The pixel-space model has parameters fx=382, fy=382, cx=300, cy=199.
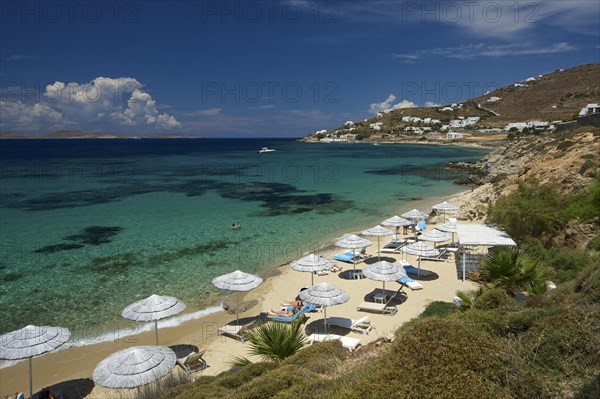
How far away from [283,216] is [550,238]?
18376 millimetres

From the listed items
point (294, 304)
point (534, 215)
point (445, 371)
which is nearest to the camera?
point (445, 371)

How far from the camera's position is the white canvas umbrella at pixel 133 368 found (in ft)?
27.2

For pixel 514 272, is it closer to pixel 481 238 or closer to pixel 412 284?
pixel 481 238

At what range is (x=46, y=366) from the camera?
11.4m

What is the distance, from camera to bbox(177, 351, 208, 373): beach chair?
1048 centimetres

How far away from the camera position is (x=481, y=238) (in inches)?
617

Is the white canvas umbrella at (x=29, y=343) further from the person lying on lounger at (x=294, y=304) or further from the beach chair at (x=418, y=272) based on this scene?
the beach chair at (x=418, y=272)

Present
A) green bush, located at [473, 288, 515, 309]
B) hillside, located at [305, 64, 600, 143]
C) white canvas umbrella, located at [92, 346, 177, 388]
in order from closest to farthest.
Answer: white canvas umbrella, located at [92, 346, 177, 388] → green bush, located at [473, 288, 515, 309] → hillside, located at [305, 64, 600, 143]

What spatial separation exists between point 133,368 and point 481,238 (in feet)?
44.1

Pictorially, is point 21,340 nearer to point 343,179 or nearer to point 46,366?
point 46,366

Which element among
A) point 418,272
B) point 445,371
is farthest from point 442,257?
point 445,371

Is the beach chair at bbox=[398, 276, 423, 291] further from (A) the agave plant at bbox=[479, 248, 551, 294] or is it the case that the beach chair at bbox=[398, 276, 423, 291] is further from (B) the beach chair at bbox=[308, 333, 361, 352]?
(B) the beach chair at bbox=[308, 333, 361, 352]

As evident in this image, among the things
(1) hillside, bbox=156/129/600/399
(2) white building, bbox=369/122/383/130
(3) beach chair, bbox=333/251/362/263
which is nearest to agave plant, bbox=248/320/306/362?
(1) hillside, bbox=156/129/600/399

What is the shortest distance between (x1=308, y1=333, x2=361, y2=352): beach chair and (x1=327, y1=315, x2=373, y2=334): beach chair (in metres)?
0.80
